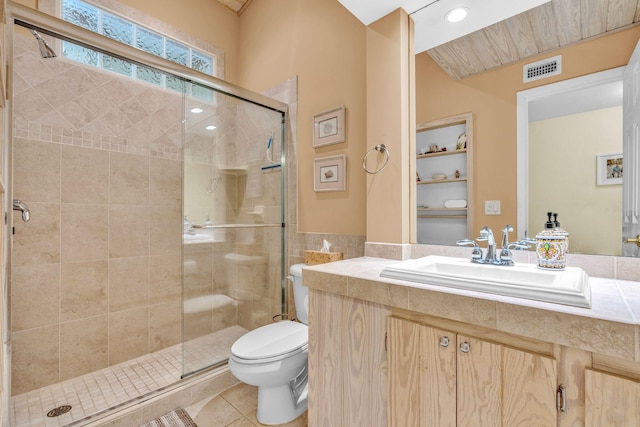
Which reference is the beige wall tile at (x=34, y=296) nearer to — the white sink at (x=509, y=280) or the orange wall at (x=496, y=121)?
the white sink at (x=509, y=280)

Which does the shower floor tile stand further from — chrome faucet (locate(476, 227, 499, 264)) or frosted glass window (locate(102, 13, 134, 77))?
frosted glass window (locate(102, 13, 134, 77))

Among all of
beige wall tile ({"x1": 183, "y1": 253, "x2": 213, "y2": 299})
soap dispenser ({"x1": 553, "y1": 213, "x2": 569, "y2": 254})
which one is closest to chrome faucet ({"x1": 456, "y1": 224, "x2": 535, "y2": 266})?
soap dispenser ({"x1": 553, "y1": 213, "x2": 569, "y2": 254})

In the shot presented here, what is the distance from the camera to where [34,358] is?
73.7 inches

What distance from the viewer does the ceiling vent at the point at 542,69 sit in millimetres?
1238

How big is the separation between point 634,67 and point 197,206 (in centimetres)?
220

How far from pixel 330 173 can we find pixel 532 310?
1.49 m

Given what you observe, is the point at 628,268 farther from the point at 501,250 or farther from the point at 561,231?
the point at 501,250

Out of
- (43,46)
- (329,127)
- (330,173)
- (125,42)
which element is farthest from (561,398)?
(125,42)

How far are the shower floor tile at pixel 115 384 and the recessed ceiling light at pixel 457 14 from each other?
2.36 metres

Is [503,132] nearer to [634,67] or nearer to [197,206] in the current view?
[634,67]

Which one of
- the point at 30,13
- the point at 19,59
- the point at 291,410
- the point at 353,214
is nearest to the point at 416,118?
the point at 353,214

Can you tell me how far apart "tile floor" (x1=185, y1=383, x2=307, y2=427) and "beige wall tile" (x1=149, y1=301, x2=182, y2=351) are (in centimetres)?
77

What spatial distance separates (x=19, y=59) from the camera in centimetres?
182

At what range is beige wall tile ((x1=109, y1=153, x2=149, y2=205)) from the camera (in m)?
2.18
